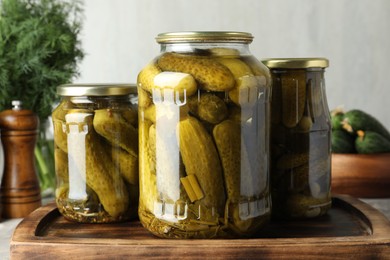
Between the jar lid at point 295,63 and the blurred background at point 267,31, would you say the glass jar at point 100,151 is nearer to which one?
the jar lid at point 295,63

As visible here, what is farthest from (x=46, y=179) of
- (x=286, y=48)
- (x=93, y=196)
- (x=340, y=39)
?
(x=340, y=39)

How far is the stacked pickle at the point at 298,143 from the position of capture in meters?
0.84

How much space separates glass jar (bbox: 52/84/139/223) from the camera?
83 centimetres

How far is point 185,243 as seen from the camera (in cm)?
70

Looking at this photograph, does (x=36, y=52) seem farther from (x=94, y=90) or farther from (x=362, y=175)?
(x=362, y=175)

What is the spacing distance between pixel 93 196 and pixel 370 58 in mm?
1390

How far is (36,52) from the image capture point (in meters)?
1.23

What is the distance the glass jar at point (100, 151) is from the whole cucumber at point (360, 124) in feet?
2.17

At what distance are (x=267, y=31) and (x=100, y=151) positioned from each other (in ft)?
3.97

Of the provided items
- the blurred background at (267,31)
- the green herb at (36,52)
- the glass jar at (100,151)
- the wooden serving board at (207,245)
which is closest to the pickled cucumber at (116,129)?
the glass jar at (100,151)

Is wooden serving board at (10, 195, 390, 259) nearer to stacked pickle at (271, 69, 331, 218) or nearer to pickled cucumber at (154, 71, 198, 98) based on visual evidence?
stacked pickle at (271, 69, 331, 218)

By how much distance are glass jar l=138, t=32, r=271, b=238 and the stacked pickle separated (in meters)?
0.09

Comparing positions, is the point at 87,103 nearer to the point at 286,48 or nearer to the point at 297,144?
the point at 297,144

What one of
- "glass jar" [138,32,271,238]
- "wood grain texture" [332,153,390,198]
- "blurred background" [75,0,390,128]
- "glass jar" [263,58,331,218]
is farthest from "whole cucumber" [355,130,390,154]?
"blurred background" [75,0,390,128]
